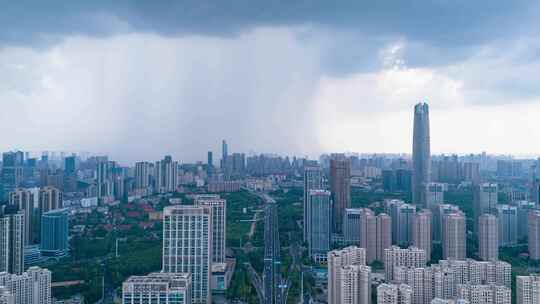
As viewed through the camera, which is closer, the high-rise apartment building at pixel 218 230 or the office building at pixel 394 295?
the office building at pixel 394 295

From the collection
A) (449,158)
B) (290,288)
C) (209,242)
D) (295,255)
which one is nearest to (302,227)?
(295,255)

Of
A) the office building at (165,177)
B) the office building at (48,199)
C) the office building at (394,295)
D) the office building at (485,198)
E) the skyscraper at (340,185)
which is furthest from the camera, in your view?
the office building at (165,177)

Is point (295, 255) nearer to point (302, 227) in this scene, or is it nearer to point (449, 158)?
point (302, 227)

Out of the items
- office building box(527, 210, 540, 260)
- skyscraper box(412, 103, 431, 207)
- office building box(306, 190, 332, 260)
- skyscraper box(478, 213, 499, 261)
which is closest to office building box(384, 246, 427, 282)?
skyscraper box(478, 213, 499, 261)

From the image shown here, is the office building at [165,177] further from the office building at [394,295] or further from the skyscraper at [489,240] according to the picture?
the office building at [394,295]

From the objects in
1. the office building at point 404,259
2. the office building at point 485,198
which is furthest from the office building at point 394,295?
the office building at point 485,198
